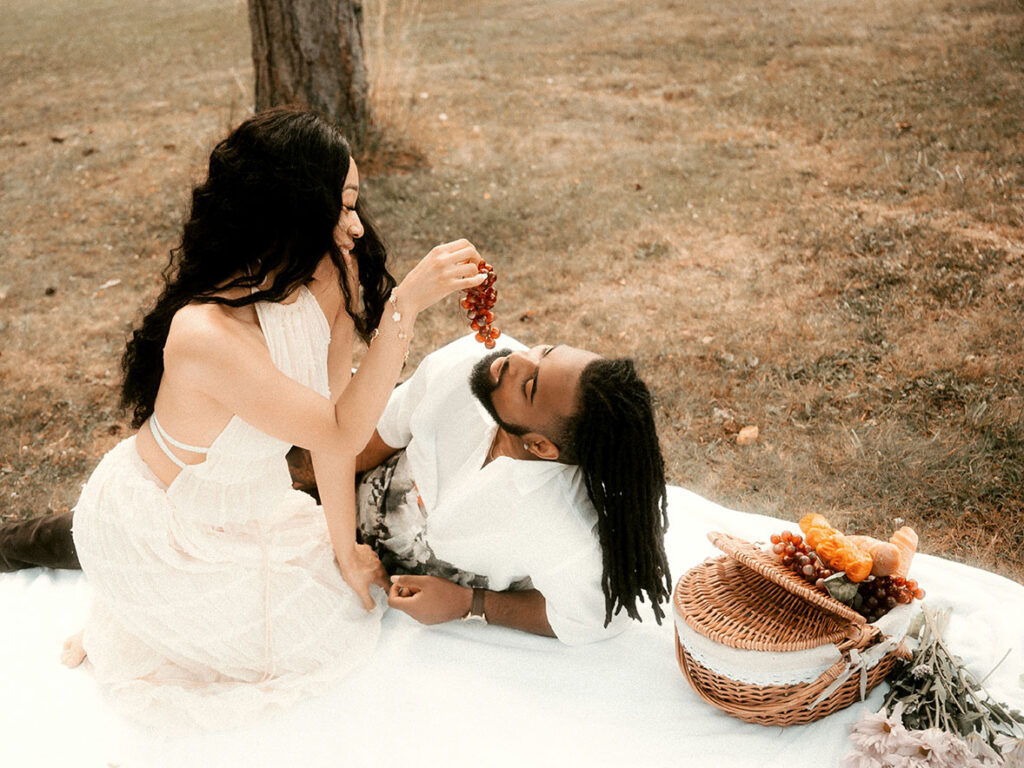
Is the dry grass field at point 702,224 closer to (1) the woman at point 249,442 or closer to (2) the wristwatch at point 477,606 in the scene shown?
(2) the wristwatch at point 477,606

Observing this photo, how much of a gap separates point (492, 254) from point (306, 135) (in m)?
3.75

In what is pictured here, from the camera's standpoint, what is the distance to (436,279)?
245cm

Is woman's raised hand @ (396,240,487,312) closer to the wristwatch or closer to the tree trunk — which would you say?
the wristwatch

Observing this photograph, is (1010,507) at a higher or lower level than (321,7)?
lower

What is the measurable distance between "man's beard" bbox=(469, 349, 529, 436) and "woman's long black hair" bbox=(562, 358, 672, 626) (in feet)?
0.66

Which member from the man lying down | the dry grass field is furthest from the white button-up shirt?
the dry grass field

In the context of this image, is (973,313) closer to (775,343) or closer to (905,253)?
(905,253)

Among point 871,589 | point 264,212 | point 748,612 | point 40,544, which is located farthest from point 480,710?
point 40,544

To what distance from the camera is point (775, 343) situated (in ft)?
16.1

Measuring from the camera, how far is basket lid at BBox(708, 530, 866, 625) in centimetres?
245

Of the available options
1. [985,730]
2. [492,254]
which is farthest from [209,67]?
[985,730]

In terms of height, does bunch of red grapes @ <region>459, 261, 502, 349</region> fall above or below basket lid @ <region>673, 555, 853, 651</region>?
above

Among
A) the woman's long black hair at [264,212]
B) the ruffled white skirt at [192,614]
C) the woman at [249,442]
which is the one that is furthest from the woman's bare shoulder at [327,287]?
the ruffled white skirt at [192,614]

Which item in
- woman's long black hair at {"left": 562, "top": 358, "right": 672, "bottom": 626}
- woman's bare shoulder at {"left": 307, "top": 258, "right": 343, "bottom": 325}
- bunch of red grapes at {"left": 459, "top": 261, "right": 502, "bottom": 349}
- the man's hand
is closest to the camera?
woman's long black hair at {"left": 562, "top": 358, "right": 672, "bottom": 626}
